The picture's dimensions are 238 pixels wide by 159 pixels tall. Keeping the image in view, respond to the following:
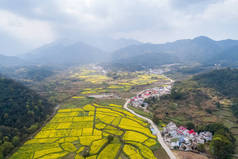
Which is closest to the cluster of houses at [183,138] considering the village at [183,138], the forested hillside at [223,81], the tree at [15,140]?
the village at [183,138]

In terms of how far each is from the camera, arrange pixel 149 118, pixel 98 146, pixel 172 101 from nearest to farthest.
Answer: pixel 98 146 → pixel 149 118 → pixel 172 101

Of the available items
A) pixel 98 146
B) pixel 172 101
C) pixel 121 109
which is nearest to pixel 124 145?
pixel 98 146

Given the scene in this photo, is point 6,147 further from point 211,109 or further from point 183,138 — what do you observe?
point 211,109

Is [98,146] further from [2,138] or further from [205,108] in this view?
[205,108]

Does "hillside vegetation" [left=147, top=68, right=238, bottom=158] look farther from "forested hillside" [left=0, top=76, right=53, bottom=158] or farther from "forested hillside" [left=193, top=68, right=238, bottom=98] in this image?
"forested hillside" [left=0, top=76, right=53, bottom=158]

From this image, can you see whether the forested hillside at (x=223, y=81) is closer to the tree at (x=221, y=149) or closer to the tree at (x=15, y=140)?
the tree at (x=221, y=149)
